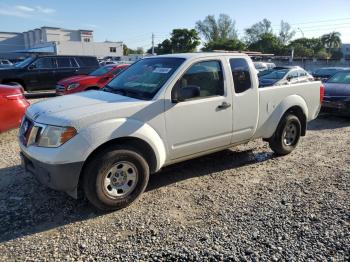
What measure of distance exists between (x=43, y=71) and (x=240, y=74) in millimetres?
11597

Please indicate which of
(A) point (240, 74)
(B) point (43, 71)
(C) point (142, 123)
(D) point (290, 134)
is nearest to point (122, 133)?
(C) point (142, 123)

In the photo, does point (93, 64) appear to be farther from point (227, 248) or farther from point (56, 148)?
point (227, 248)

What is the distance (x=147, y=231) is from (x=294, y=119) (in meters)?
3.67

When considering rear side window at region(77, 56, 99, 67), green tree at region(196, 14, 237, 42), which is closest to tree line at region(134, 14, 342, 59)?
green tree at region(196, 14, 237, 42)

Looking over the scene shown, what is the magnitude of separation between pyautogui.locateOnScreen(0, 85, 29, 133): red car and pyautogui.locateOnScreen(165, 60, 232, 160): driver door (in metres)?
3.81

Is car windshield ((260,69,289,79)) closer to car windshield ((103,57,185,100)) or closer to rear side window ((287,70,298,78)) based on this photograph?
rear side window ((287,70,298,78))

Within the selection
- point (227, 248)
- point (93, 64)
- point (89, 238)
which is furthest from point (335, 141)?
point (93, 64)

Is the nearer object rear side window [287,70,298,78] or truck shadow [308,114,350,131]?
truck shadow [308,114,350,131]

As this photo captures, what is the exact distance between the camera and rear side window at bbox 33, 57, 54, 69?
48.2ft

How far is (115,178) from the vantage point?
13.6 feet

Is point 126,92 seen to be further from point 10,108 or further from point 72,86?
point 72,86

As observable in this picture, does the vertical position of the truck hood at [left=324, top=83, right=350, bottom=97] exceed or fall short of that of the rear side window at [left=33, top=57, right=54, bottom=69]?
it falls short

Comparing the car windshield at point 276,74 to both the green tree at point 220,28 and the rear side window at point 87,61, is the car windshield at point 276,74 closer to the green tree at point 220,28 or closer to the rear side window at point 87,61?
the rear side window at point 87,61

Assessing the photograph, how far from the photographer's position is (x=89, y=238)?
3600 mm
